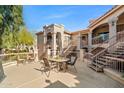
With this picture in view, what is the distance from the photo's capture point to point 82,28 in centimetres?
1672

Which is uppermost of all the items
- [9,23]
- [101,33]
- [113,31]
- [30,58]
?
[9,23]

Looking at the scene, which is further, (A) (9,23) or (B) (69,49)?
(B) (69,49)

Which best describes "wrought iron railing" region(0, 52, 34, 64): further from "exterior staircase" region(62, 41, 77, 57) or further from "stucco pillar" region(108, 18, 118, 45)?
"stucco pillar" region(108, 18, 118, 45)

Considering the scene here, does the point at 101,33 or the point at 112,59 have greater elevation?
the point at 101,33

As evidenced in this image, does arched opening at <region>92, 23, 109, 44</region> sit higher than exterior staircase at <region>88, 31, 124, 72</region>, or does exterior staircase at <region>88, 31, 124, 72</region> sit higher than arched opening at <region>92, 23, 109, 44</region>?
arched opening at <region>92, 23, 109, 44</region>

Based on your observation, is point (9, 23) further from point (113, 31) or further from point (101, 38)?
point (101, 38)

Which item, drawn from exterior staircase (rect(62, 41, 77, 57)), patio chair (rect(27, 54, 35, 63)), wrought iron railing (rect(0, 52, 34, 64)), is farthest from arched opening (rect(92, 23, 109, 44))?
wrought iron railing (rect(0, 52, 34, 64))

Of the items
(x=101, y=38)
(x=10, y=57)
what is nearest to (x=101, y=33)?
(x=101, y=38)

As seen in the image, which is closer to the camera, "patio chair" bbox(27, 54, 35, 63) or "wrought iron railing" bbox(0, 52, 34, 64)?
"wrought iron railing" bbox(0, 52, 34, 64)

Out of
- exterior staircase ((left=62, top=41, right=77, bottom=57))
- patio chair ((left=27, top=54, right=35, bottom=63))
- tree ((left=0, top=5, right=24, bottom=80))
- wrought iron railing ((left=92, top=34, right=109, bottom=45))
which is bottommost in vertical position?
patio chair ((left=27, top=54, right=35, bottom=63))
